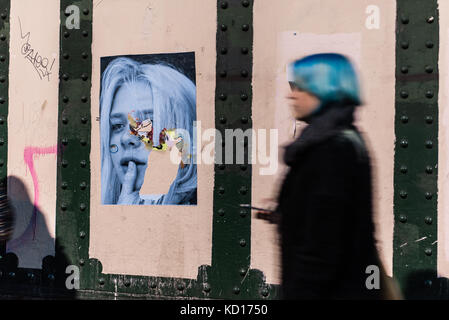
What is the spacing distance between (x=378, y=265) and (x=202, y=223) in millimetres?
1688

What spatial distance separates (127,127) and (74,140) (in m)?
0.37

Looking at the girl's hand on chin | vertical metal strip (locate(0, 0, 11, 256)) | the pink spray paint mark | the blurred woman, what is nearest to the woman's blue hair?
the blurred woman

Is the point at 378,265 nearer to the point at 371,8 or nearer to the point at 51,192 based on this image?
the point at 371,8

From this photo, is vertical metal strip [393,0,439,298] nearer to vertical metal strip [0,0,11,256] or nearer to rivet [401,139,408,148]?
rivet [401,139,408,148]

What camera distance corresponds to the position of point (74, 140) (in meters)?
3.66

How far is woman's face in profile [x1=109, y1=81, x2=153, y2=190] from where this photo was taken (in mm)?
3533

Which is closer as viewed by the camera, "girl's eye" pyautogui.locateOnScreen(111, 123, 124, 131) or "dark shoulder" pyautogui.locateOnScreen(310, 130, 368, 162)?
"dark shoulder" pyautogui.locateOnScreen(310, 130, 368, 162)

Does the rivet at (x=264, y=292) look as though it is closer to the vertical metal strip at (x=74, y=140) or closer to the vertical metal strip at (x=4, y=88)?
Result: the vertical metal strip at (x=74, y=140)

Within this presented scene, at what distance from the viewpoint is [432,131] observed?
10.2ft

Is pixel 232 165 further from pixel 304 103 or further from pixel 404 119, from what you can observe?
pixel 304 103

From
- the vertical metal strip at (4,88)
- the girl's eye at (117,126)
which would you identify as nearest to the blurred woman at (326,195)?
the girl's eye at (117,126)

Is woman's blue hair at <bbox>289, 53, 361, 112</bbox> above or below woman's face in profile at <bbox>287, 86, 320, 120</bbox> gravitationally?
above

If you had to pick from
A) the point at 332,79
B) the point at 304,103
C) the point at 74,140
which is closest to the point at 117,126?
the point at 74,140
